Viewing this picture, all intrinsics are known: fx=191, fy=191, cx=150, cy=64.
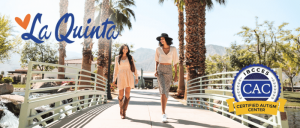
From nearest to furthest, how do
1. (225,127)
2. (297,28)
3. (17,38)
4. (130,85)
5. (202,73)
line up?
(225,127) < (130,85) < (202,73) < (297,28) < (17,38)

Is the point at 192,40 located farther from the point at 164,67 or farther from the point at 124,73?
the point at 124,73

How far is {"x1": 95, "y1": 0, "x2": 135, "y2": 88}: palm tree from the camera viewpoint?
1367cm

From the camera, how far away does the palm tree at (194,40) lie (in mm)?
9781

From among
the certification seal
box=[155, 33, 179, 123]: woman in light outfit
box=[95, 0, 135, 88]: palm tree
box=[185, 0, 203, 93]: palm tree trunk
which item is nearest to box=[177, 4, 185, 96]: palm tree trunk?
box=[95, 0, 135, 88]: palm tree

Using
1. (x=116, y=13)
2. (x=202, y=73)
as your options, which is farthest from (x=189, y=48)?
(x=116, y=13)

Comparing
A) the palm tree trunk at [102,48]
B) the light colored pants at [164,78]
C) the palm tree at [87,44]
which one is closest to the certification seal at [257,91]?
the light colored pants at [164,78]

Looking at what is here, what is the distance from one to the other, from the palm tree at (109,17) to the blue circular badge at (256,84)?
11.1 m

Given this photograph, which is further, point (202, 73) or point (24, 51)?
point (24, 51)

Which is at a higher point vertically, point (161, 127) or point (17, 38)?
point (17, 38)

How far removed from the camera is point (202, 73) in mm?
9805

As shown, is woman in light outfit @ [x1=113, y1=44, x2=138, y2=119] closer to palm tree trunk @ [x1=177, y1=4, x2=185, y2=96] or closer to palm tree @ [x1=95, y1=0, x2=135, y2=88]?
palm tree @ [x1=95, y1=0, x2=135, y2=88]

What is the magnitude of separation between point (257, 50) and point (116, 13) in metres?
22.7

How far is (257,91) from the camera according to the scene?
11.1 ft

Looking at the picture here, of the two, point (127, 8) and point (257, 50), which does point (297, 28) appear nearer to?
point (257, 50)
